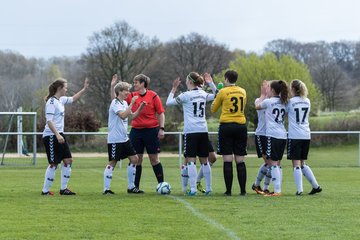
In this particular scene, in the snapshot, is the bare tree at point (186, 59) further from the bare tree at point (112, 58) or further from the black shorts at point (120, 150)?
the black shorts at point (120, 150)

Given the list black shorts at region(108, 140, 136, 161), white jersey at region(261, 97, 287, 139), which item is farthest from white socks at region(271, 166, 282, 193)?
black shorts at region(108, 140, 136, 161)

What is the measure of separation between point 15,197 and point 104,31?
58.9 m

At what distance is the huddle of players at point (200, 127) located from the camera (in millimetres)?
12320

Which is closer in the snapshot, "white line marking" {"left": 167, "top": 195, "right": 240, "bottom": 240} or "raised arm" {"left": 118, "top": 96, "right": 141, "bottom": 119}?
"white line marking" {"left": 167, "top": 195, "right": 240, "bottom": 240}

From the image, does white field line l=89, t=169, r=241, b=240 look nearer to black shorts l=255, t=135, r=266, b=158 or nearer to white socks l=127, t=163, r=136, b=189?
white socks l=127, t=163, r=136, b=189

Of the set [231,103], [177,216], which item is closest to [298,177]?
[231,103]

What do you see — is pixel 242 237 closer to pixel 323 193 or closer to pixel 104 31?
pixel 323 193

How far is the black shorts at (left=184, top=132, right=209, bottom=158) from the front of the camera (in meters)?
12.5

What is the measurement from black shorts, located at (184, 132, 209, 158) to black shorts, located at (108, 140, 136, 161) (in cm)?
103

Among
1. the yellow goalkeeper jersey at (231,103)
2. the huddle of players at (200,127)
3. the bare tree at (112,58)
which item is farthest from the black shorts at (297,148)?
the bare tree at (112,58)

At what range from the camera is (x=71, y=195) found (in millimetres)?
12867

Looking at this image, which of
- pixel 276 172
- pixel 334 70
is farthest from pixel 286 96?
pixel 334 70

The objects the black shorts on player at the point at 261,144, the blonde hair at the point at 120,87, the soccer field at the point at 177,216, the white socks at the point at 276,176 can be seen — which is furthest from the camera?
the black shorts on player at the point at 261,144

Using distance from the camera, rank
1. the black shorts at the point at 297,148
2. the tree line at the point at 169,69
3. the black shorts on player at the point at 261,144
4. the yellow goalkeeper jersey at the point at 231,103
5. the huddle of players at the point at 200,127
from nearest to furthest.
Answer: the yellow goalkeeper jersey at the point at 231,103 < the huddle of players at the point at 200,127 < the black shorts at the point at 297,148 < the black shorts on player at the point at 261,144 < the tree line at the point at 169,69
